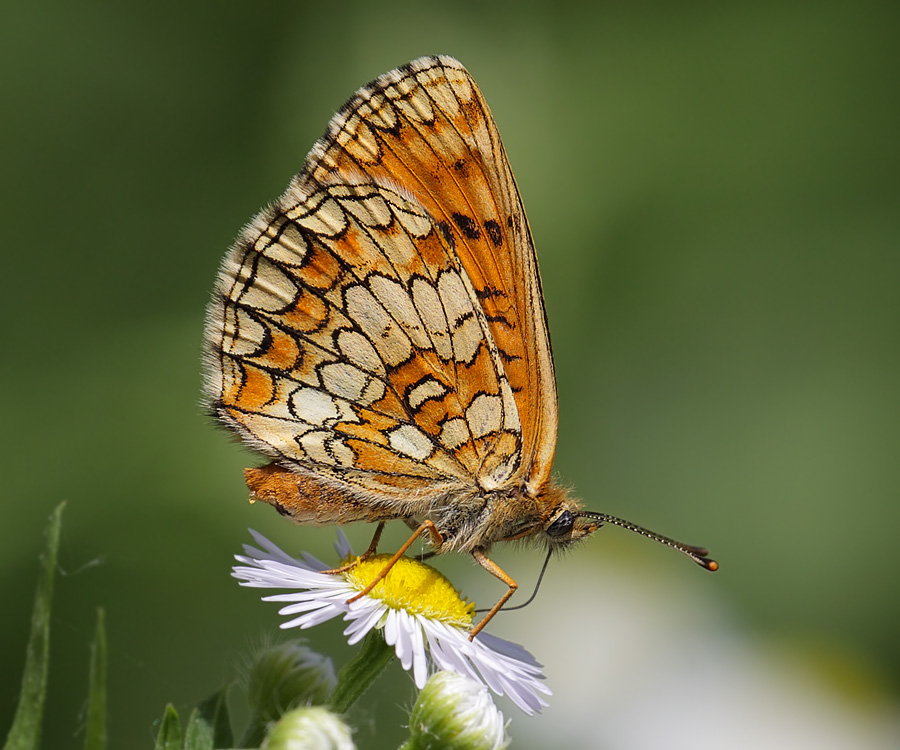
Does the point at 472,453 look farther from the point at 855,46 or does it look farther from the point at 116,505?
the point at 855,46

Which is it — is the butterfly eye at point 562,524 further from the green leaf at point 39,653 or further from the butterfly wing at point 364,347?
the green leaf at point 39,653

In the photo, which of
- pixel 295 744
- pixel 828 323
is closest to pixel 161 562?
pixel 295 744

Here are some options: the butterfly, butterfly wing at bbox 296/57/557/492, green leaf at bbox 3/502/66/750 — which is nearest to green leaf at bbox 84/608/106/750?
green leaf at bbox 3/502/66/750

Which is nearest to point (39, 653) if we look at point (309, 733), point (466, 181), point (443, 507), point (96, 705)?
point (96, 705)

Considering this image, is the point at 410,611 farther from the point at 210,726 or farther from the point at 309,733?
the point at 309,733

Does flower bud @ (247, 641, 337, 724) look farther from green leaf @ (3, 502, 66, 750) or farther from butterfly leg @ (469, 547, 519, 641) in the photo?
green leaf @ (3, 502, 66, 750)
